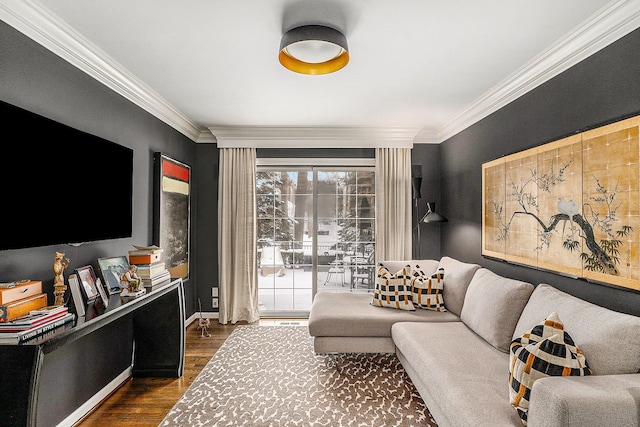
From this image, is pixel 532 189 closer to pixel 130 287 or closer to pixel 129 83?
pixel 130 287

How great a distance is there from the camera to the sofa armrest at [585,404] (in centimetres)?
137

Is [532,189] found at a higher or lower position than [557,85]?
lower

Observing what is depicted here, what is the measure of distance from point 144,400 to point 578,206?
136 inches

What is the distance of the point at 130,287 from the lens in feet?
8.34

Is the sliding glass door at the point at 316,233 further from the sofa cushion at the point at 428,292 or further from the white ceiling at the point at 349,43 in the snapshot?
the sofa cushion at the point at 428,292

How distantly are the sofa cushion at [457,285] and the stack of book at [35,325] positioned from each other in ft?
9.89

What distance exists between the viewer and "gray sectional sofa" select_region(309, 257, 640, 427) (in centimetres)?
142

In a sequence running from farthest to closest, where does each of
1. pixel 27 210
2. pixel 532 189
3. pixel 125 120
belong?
pixel 125 120, pixel 532 189, pixel 27 210

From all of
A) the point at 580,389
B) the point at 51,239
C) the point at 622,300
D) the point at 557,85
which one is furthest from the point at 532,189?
the point at 51,239

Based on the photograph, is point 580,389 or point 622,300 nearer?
point 580,389

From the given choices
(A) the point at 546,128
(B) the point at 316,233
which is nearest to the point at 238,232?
(B) the point at 316,233

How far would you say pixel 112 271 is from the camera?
264 centimetres

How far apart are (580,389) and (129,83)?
3593 millimetres

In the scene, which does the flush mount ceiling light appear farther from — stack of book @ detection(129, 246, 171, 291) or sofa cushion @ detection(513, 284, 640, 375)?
sofa cushion @ detection(513, 284, 640, 375)
